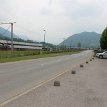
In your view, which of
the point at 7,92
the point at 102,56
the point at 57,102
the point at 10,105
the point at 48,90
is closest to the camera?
the point at 10,105

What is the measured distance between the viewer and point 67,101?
1094 cm

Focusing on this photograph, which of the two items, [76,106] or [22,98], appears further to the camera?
[22,98]

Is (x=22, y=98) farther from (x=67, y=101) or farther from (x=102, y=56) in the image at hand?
(x=102, y=56)

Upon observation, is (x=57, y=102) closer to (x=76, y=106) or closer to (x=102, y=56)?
(x=76, y=106)

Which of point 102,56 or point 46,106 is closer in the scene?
point 46,106

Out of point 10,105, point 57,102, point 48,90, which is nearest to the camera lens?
point 10,105

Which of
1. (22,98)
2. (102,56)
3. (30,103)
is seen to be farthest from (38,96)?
(102,56)

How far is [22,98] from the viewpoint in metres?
11.1

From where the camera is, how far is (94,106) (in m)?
10.3

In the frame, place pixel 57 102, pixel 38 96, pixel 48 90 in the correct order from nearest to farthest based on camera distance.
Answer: pixel 57 102 < pixel 38 96 < pixel 48 90

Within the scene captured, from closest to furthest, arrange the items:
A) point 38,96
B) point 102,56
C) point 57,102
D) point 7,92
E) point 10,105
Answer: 1. point 10,105
2. point 57,102
3. point 38,96
4. point 7,92
5. point 102,56

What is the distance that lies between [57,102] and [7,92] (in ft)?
8.88

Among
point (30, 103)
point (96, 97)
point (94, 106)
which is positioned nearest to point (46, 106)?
point (30, 103)

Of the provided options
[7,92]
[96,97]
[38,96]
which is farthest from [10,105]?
[96,97]
